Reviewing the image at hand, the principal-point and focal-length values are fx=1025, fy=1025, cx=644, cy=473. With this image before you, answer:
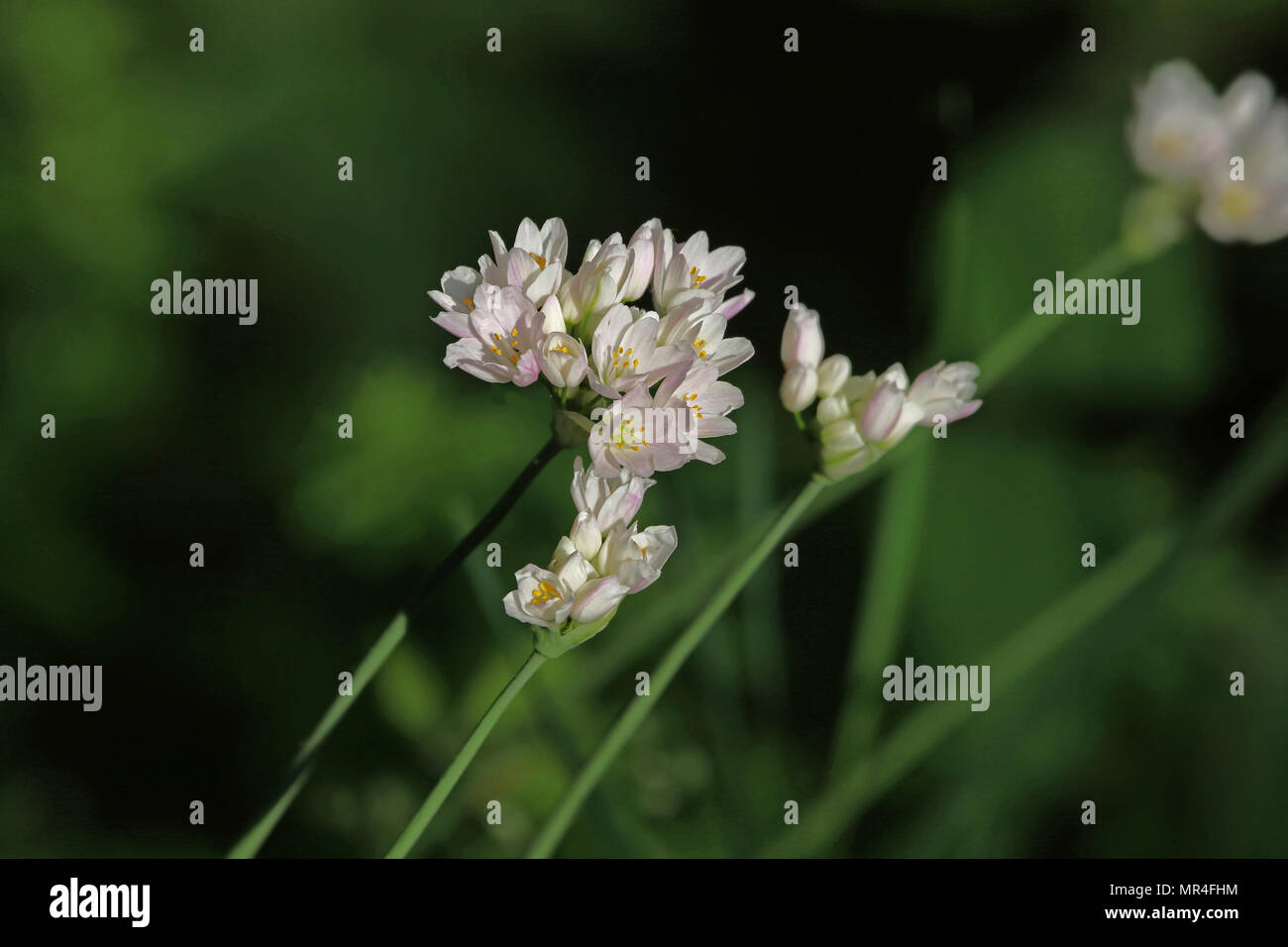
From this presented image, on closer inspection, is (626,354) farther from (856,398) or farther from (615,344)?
(856,398)

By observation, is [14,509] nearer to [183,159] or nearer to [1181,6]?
[183,159]

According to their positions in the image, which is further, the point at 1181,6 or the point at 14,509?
the point at 1181,6

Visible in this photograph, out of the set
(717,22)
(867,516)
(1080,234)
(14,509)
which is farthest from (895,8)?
(14,509)

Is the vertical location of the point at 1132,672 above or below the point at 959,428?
below

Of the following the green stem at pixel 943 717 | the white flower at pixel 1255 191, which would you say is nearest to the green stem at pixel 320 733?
the green stem at pixel 943 717

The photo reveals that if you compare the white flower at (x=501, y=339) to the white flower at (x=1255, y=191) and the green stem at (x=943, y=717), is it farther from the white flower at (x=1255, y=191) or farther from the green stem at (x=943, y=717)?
the white flower at (x=1255, y=191)
